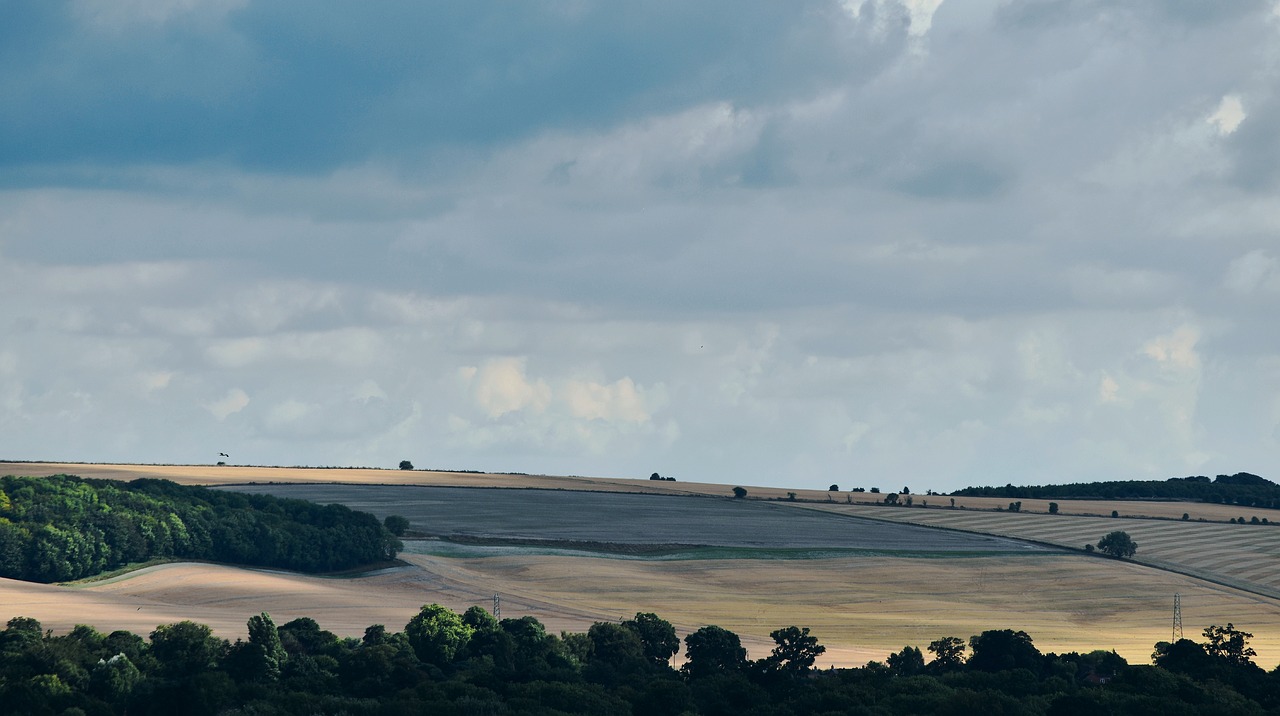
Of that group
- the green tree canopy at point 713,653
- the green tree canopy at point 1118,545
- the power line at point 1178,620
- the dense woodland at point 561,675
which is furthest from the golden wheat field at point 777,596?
the dense woodland at point 561,675

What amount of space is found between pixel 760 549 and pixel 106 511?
3030 inches

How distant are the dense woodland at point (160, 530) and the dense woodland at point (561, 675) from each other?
48.8m

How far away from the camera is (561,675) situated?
106562 mm

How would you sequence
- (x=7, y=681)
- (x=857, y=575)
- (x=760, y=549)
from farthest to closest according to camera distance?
(x=760, y=549) < (x=857, y=575) < (x=7, y=681)

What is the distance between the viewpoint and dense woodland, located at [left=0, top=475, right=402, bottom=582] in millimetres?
159125

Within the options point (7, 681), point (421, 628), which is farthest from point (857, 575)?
point (7, 681)

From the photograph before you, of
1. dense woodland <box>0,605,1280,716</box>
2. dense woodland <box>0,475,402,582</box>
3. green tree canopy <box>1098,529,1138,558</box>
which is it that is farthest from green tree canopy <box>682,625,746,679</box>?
green tree canopy <box>1098,529,1138,558</box>

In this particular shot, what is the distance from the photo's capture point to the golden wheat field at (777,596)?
13775 cm

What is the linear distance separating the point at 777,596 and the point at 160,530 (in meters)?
68.4

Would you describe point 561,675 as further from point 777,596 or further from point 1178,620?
point 1178,620

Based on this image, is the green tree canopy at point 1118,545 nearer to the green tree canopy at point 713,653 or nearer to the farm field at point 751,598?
the farm field at point 751,598

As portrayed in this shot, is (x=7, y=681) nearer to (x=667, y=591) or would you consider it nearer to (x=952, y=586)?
(x=667, y=591)

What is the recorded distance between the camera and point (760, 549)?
189625mm

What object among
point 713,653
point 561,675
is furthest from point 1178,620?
point 561,675
